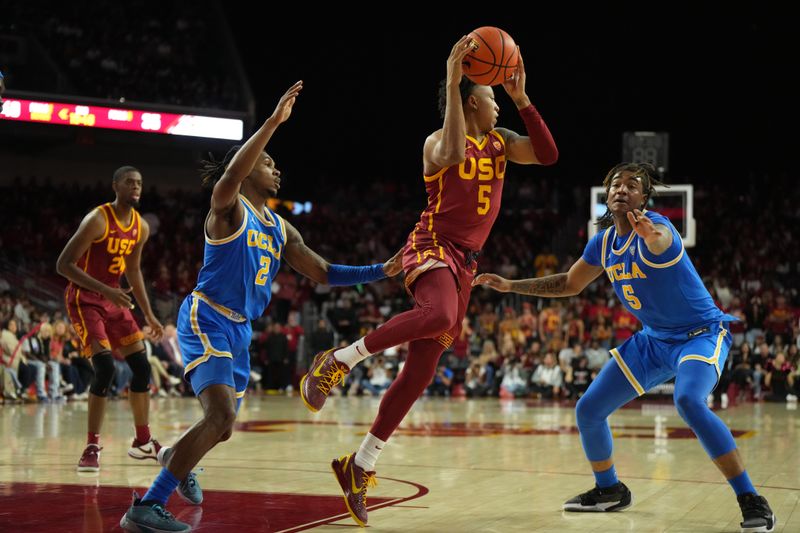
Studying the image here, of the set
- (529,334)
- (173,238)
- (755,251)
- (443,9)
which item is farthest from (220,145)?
(755,251)

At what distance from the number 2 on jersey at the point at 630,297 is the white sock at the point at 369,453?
157 centimetres

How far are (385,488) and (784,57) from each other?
2110cm

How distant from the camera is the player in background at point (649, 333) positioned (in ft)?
16.8

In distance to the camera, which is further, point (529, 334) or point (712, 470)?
point (529, 334)

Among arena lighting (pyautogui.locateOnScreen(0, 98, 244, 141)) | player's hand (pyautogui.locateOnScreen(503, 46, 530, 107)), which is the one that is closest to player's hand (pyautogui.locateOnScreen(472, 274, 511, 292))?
player's hand (pyautogui.locateOnScreen(503, 46, 530, 107))

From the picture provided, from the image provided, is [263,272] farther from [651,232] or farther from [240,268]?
[651,232]

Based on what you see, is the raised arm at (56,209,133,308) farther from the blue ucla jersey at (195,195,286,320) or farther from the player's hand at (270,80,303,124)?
the player's hand at (270,80,303,124)

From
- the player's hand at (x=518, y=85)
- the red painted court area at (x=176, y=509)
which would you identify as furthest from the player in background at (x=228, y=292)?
the player's hand at (x=518, y=85)

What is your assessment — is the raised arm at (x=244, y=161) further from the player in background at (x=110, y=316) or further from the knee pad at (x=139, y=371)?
the knee pad at (x=139, y=371)

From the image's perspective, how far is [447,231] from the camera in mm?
5359

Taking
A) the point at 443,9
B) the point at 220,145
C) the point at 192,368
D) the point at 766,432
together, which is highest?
the point at 443,9

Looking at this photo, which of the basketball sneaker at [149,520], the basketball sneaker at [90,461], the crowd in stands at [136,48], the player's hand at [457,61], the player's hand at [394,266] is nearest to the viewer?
the basketball sneaker at [149,520]

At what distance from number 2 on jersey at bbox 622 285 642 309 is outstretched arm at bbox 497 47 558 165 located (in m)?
0.81

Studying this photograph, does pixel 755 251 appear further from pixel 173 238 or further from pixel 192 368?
pixel 192 368
